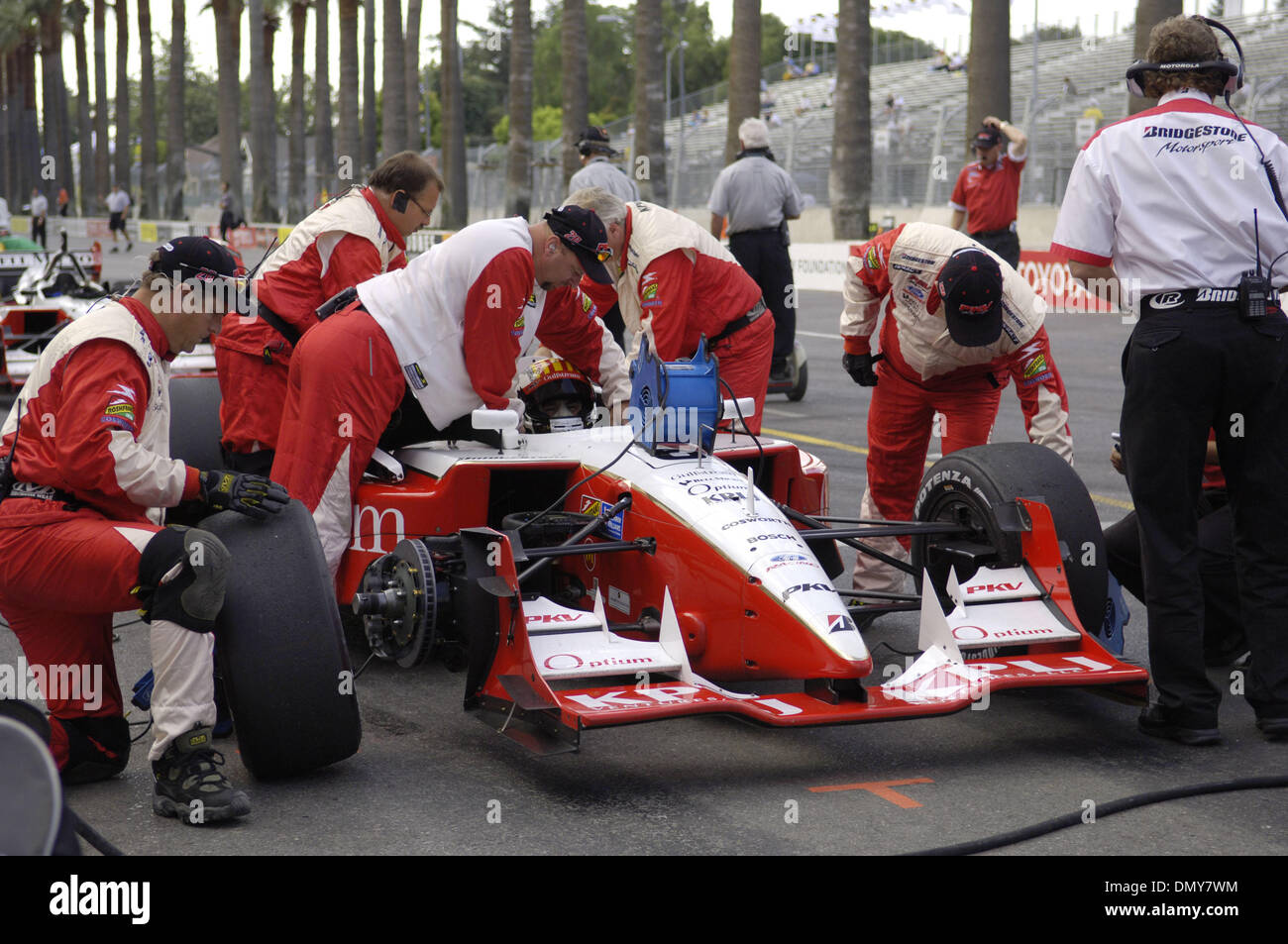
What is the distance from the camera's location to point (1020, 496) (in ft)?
17.0

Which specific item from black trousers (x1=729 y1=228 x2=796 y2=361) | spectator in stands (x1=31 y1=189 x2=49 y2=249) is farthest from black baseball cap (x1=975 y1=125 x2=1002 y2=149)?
spectator in stands (x1=31 y1=189 x2=49 y2=249)

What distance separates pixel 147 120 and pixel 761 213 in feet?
179

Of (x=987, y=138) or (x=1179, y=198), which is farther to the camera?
(x=987, y=138)

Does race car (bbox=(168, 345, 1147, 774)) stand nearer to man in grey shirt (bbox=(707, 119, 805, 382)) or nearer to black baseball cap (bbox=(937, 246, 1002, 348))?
black baseball cap (bbox=(937, 246, 1002, 348))

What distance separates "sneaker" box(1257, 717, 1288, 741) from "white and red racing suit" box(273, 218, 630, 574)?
2.80m

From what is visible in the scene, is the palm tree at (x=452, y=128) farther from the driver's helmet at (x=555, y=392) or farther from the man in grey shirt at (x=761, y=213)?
the driver's helmet at (x=555, y=392)

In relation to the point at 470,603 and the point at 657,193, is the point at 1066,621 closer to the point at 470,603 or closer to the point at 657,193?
the point at 470,603

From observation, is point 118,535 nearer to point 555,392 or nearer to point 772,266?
point 555,392

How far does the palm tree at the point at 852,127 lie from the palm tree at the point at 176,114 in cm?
3529

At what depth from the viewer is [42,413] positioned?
14.0 ft

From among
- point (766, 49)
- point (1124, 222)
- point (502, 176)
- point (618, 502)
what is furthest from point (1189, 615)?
point (766, 49)

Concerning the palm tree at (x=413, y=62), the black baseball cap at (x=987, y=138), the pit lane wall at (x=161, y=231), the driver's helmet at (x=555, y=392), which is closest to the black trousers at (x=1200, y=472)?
the driver's helmet at (x=555, y=392)

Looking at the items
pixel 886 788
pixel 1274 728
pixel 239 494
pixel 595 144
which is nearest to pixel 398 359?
pixel 239 494

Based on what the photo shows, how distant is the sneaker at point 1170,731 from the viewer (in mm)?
4695
